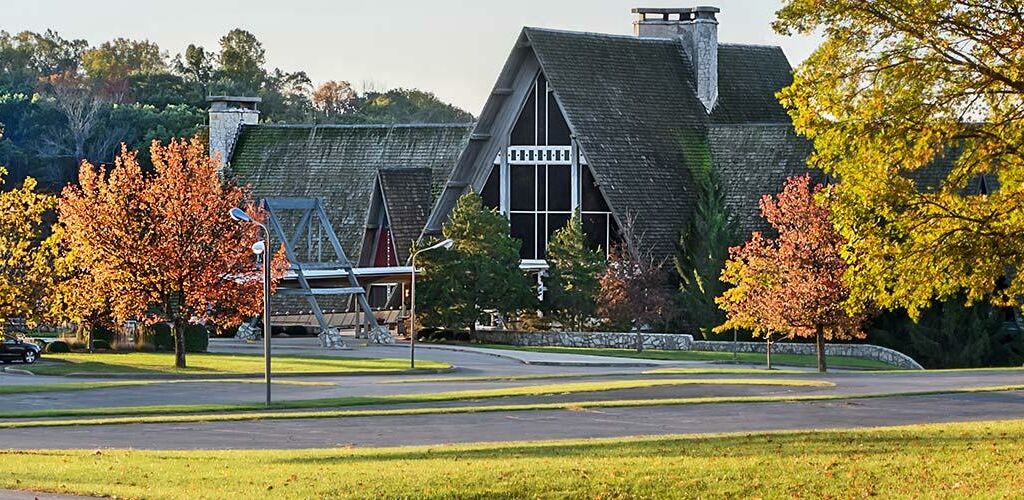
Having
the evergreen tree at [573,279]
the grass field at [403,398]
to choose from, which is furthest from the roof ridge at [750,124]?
the grass field at [403,398]

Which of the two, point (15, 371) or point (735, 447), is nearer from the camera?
point (735, 447)

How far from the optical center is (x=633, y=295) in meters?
71.1

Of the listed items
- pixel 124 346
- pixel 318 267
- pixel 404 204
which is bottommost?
pixel 124 346

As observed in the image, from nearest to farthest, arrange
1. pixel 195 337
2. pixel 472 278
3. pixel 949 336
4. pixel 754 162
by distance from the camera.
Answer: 1. pixel 195 337
2. pixel 949 336
3. pixel 472 278
4. pixel 754 162

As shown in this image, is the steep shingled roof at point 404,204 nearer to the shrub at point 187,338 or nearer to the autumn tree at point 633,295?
the autumn tree at point 633,295

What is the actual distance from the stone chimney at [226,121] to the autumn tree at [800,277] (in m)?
45.4

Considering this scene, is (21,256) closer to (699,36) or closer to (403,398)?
(403,398)

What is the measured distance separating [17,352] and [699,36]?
40.7m

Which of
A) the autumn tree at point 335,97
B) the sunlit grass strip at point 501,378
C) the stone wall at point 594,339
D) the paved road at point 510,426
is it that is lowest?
the paved road at point 510,426

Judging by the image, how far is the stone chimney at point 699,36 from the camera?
88.1 m

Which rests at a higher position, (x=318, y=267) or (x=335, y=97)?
(x=335, y=97)

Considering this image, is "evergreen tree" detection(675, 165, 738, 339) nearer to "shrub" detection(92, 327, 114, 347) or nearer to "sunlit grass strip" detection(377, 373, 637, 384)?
"sunlit grass strip" detection(377, 373, 637, 384)

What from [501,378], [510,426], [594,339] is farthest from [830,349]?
[510,426]

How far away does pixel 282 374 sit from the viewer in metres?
53.4
